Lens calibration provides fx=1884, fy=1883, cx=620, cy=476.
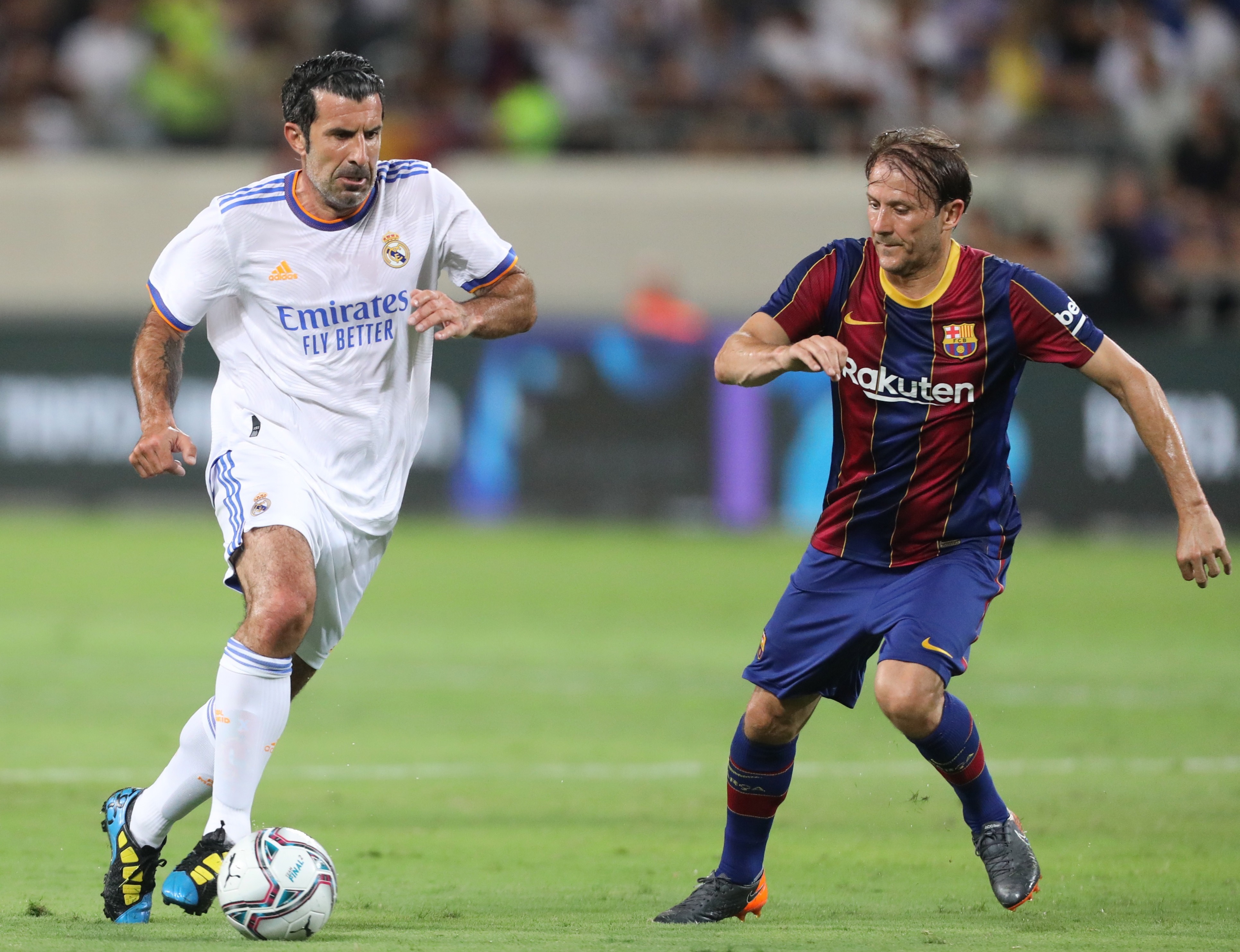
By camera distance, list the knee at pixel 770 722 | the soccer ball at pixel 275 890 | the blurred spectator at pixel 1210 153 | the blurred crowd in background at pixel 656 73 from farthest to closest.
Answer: the blurred crowd in background at pixel 656 73
the blurred spectator at pixel 1210 153
the knee at pixel 770 722
the soccer ball at pixel 275 890

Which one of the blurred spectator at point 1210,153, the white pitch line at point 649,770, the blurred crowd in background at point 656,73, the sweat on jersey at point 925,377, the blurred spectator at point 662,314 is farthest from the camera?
the blurred crowd in background at point 656,73

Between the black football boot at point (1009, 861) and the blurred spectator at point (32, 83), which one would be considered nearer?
the black football boot at point (1009, 861)

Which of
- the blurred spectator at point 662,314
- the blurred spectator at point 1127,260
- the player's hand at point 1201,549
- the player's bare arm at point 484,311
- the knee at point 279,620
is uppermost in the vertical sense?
the player's bare arm at point 484,311

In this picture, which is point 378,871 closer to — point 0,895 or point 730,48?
point 0,895

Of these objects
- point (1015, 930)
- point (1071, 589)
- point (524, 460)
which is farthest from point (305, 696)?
point (524, 460)

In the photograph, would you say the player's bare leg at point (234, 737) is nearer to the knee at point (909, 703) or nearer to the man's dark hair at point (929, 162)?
the knee at point (909, 703)

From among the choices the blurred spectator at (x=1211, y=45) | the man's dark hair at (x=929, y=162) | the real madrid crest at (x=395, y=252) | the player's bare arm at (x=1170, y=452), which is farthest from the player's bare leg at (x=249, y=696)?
the blurred spectator at (x=1211, y=45)

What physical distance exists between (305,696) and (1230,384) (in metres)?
10.3

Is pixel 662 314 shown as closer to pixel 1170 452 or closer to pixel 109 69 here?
pixel 109 69

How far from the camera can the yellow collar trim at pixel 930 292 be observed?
5.64 metres

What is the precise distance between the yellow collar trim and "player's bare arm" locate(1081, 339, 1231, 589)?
478mm

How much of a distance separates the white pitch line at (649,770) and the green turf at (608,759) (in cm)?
2

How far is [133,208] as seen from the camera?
2142 cm

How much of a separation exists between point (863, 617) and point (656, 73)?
53.7ft
